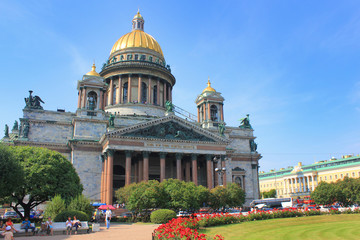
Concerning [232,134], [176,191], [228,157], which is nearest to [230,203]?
[176,191]

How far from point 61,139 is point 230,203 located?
2797 cm

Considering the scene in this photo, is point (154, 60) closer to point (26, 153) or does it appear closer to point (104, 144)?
point (104, 144)

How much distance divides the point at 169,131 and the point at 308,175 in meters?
72.2

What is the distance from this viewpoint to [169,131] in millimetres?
49062

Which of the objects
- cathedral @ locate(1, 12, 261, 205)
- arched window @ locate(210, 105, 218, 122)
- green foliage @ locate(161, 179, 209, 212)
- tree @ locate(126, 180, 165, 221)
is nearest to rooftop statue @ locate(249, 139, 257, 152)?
cathedral @ locate(1, 12, 261, 205)

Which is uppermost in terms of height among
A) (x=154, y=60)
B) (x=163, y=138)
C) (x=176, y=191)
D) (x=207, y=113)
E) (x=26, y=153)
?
(x=154, y=60)

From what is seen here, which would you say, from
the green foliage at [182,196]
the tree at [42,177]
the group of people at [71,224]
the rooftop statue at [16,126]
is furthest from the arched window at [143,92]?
the group of people at [71,224]

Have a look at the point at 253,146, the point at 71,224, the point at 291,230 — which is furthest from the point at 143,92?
the point at 291,230

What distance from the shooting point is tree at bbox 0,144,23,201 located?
26797 mm

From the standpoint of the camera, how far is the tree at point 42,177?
32.6 meters

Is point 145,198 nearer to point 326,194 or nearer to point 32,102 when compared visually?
point 32,102

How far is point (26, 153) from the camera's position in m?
34.6

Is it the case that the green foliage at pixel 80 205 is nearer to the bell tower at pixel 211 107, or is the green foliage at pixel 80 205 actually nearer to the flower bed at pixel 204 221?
the flower bed at pixel 204 221

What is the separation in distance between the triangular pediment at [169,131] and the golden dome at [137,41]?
88.1ft
